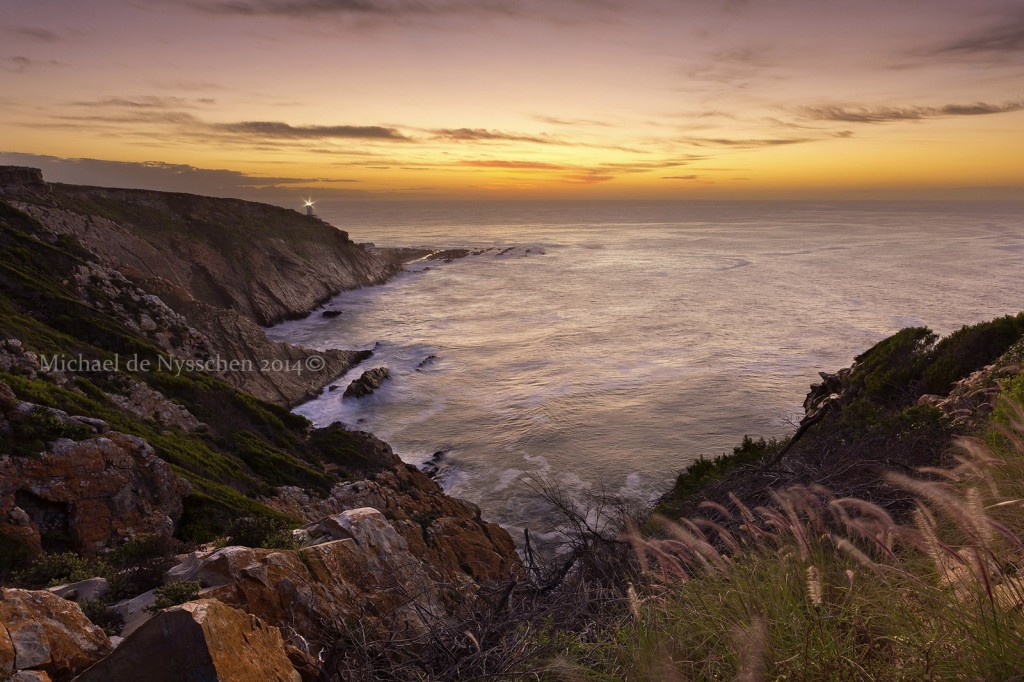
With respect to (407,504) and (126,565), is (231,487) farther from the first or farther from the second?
(126,565)

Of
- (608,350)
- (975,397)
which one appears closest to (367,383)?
(608,350)

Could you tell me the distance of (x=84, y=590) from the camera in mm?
4879

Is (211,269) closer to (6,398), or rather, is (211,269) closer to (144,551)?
(6,398)

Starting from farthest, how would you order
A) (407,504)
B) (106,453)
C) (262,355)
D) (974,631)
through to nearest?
(262,355) → (407,504) → (106,453) → (974,631)

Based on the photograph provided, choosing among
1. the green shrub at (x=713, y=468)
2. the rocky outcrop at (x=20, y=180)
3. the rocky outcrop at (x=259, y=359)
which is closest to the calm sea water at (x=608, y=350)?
the rocky outcrop at (x=259, y=359)

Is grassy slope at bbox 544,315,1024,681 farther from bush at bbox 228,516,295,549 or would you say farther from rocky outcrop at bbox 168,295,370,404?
rocky outcrop at bbox 168,295,370,404

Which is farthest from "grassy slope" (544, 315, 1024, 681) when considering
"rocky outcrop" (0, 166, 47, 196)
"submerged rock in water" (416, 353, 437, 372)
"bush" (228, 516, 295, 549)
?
"rocky outcrop" (0, 166, 47, 196)

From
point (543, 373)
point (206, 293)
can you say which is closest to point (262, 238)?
point (206, 293)

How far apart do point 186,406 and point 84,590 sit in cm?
1151

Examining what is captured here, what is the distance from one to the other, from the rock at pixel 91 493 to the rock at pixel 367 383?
17.9m

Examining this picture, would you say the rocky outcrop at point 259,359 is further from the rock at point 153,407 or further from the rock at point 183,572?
the rock at point 183,572

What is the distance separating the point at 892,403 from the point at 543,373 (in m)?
19.3

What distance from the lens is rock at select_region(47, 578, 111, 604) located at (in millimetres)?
4746

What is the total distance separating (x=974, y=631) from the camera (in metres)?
2.48
